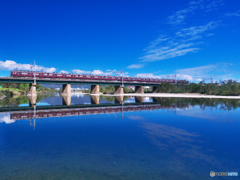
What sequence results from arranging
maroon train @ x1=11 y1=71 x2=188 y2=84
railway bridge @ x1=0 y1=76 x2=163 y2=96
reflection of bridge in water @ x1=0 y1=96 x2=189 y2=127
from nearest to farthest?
reflection of bridge in water @ x1=0 y1=96 x2=189 y2=127
railway bridge @ x1=0 y1=76 x2=163 y2=96
maroon train @ x1=11 y1=71 x2=188 y2=84

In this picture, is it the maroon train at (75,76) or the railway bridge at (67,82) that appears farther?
the maroon train at (75,76)

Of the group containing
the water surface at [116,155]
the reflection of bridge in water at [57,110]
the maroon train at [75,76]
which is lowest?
the water surface at [116,155]

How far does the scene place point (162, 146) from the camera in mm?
8961

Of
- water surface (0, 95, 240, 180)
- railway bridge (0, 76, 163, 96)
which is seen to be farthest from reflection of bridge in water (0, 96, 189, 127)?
railway bridge (0, 76, 163, 96)

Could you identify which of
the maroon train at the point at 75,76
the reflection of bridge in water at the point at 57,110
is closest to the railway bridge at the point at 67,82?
the maroon train at the point at 75,76

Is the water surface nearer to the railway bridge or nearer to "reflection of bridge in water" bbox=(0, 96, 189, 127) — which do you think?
"reflection of bridge in water" bbox=(0, 96, 189, 127)

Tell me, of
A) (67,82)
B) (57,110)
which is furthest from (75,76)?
(57,110)

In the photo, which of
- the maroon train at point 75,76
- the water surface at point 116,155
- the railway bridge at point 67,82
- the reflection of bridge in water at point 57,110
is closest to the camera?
the water surface at point 116,155

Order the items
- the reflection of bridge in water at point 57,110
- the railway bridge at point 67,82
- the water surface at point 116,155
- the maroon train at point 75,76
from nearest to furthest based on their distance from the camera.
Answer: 1. the water surface at point 116,155
2. the reflection of bridge in water at point 57,110
3. the railway bridge at point 67,82
4. the maroon train at point 75,76

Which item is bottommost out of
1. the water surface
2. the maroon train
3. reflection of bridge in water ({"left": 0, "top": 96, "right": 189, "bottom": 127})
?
the water surface

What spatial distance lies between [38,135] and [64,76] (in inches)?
2754

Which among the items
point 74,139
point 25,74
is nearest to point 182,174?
point 74,139

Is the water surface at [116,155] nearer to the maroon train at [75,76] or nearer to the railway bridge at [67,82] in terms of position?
the railway bridge at [67,82]

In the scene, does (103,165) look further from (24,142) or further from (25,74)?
(25,74)
